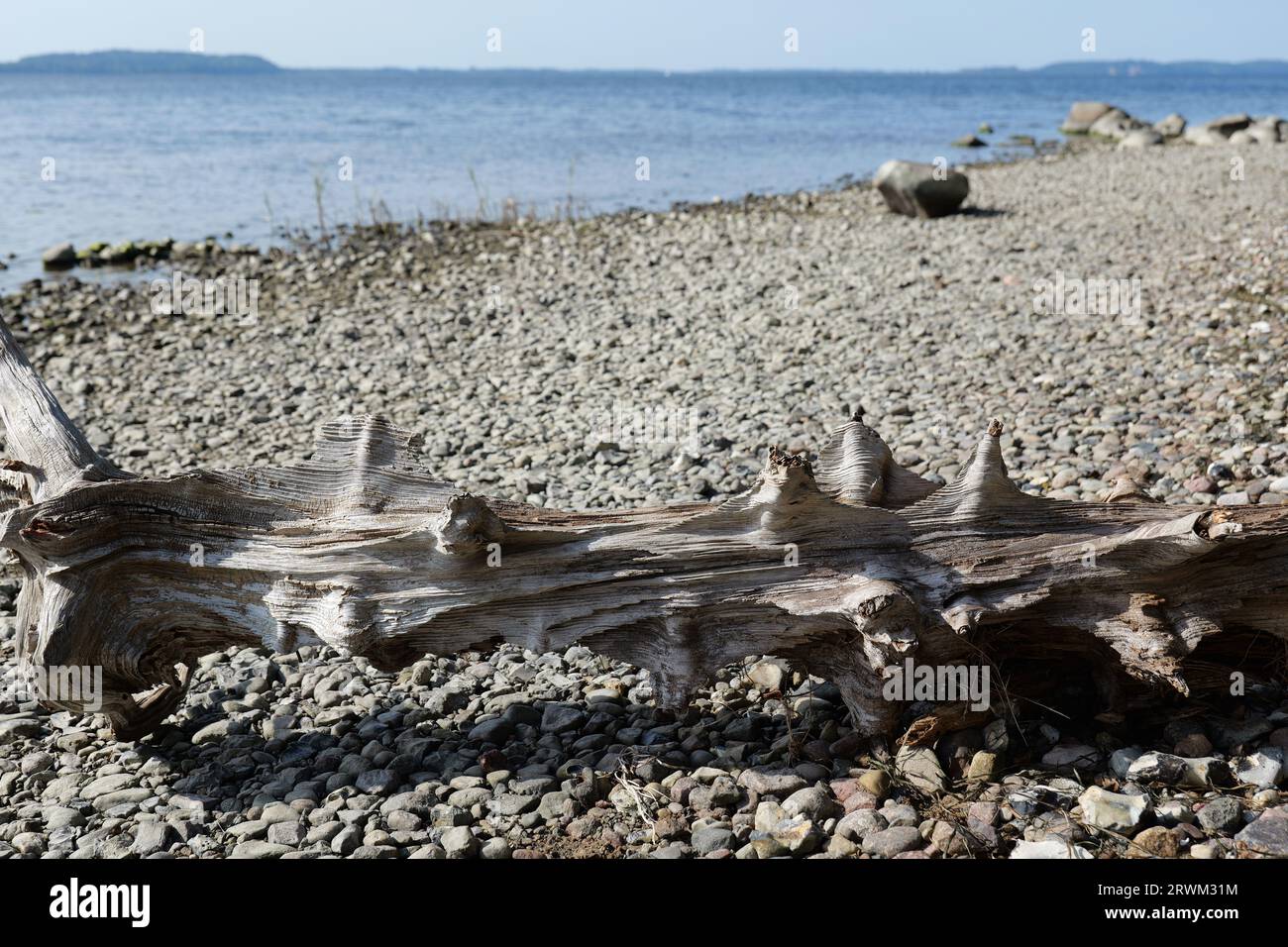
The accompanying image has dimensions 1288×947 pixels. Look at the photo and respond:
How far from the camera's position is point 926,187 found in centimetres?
1870

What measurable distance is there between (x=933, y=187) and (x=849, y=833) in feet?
55.7

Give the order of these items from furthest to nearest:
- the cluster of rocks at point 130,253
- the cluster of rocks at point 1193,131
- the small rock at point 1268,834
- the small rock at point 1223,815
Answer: the cluster of rocks at point 1193,131 → the cluster of rocks at point 130,253 → the small rock at point 1223,815 → the small rock at point 1268,834

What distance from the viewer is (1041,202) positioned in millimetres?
20203

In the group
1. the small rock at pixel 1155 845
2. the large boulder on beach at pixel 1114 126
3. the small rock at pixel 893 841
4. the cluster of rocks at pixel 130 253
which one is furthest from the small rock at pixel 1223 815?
the large boulder on beach at pixel 1114 126

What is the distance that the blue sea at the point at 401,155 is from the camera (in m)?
24.3

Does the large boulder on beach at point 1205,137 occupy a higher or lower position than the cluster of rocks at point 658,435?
higher

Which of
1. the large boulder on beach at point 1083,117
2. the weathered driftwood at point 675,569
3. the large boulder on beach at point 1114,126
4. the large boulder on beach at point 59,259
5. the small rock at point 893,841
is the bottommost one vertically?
the small rock at point 893,841

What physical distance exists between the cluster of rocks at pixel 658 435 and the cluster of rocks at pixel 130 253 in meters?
1.12

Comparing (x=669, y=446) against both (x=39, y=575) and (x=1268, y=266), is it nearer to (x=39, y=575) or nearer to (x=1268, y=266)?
(x=39, y=575)

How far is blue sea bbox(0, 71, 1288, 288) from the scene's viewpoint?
2428cm

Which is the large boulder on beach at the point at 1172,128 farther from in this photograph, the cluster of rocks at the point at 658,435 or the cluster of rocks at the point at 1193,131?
the cluster of rocks at the point at 658,435

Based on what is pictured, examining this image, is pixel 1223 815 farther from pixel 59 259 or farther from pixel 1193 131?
pixel 1193 131

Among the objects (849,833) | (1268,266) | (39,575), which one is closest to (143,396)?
(39,575)

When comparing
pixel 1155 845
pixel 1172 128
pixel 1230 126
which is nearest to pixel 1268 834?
pixel 1155 845
